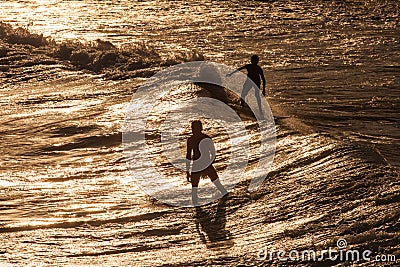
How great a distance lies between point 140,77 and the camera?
846 inches

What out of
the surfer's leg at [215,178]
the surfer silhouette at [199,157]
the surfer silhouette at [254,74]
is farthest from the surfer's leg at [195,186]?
the surfer silhouette at [254,74]

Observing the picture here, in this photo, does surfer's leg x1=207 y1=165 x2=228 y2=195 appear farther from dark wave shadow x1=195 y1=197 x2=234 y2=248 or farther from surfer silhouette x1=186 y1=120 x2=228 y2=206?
dark wave shadow x1=195 y1=197 x2=234 y2=248

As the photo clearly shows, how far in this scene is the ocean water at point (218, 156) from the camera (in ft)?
33.4

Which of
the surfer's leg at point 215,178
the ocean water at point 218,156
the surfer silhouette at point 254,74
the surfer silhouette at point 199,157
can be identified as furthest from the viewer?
the surfer silhouette at point 254,74

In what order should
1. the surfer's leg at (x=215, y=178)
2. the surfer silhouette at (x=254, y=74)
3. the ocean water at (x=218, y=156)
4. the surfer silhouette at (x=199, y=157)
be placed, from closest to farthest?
the ocean water at (x=218, y=156) < the surfer silhouette at (x=199, y=157) < the surfer's leg at (x=215, y=178) < the surfer silhouette at (x=254, y=74)

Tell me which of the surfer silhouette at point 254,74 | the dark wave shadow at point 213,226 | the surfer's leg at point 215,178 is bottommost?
the dark wave shadow at point 213,226

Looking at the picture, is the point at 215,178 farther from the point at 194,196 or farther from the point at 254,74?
the point at 254,74

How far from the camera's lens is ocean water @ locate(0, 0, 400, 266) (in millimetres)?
10172

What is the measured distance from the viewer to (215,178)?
1176 centimetres

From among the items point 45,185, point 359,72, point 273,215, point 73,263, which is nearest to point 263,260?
point 273,215

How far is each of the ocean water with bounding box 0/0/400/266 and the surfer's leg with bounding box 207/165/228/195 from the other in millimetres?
200

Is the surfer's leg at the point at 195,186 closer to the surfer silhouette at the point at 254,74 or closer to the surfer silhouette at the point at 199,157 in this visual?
the surfer silhouette at the point at 199,157

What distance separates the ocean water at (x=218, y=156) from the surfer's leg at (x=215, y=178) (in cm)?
20

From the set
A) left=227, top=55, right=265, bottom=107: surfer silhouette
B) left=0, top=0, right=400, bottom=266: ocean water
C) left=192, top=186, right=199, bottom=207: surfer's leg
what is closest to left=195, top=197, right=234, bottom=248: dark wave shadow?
left=0, top=0, right=400, bottom=266: ocean water
